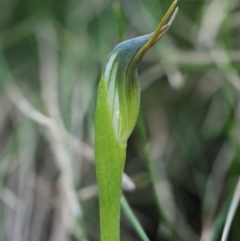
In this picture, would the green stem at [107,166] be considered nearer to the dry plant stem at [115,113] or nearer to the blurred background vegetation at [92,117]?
the dry plant stem at [115,113]

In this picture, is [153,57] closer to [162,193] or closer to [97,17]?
[97,17]

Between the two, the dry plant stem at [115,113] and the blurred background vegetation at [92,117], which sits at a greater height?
the dry plant stem at [115,113]

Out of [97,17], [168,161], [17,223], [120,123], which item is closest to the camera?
[120,123]

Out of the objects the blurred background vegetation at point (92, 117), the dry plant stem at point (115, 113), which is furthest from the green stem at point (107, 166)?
the blurred background vegetation at point (92, 117)

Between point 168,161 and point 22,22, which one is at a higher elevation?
point 22,22

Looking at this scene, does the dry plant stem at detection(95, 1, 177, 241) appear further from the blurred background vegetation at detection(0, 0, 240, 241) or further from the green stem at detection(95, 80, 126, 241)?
the blurred background vegetation at detection(0, 0, 240, 241)

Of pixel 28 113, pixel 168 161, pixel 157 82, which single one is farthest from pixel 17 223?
pixel 157 82

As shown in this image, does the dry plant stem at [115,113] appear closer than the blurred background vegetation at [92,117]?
Yes
